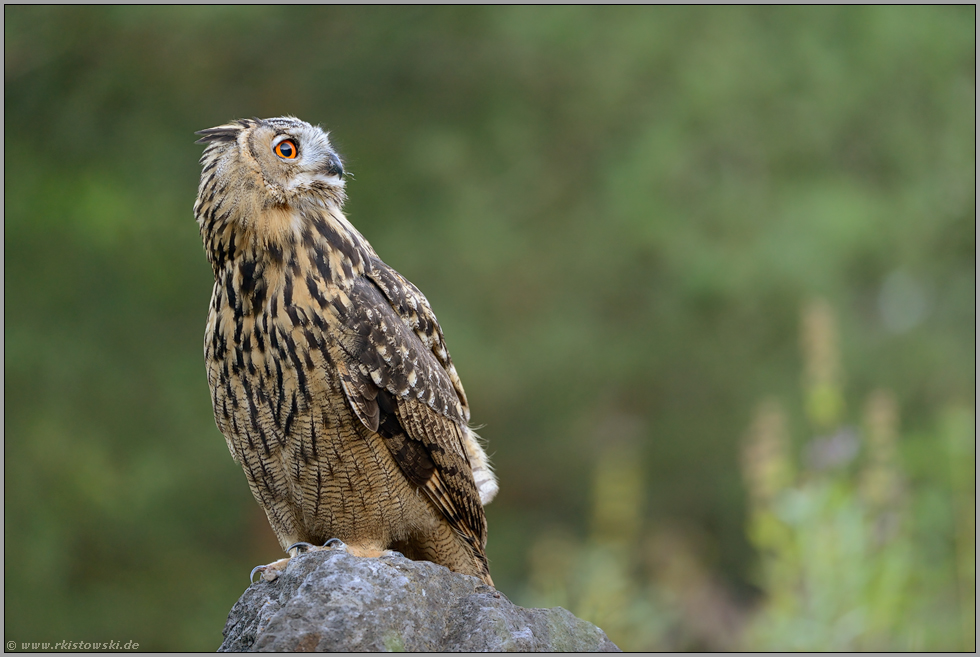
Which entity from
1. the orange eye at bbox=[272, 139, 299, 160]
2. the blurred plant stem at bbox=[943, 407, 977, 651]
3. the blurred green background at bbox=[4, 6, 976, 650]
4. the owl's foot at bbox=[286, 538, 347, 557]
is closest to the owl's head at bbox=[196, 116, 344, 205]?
the orange eye at bbox=[272, 139, 299, 160]

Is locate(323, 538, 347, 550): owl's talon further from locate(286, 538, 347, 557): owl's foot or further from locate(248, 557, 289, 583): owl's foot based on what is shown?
locate(248, 557, 289, 583): owl's foot

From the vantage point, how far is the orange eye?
2574 millimetres

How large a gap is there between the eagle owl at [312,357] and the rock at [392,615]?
305mm

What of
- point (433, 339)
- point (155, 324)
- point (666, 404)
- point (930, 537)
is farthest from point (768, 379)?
point (433, 339)

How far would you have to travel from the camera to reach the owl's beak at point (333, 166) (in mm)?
2633

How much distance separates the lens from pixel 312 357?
2488mm

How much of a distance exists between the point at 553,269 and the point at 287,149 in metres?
4.48

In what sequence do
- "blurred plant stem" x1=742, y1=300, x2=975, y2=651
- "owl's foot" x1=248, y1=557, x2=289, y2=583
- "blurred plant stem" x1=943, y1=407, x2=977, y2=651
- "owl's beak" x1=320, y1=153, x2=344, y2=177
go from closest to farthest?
"owl's foot" x1=248, y1=557, x2=289, y2=583
"owl's beak" x1=320, y1=153, x2=344, y2=177
"blurred plant stem" x1=742, y1=300, x2=975, y2=651
"blurred plant stem" x1=943, y1=407, x2=977, y2=651

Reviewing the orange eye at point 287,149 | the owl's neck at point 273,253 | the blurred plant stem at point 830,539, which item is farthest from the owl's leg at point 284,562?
the blurred plant stem at point 830,539

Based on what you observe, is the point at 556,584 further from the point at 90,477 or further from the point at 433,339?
the point at 90,477

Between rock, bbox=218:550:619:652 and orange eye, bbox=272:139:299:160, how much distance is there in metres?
1.07

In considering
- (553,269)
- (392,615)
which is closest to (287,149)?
(392,615)

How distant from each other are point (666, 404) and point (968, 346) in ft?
8.11

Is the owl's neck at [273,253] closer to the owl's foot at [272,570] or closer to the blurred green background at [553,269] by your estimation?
the owl's foot at [272,570]
